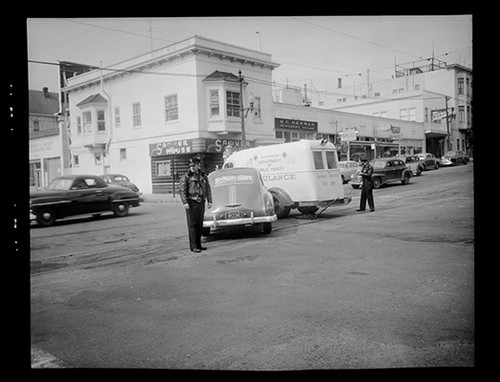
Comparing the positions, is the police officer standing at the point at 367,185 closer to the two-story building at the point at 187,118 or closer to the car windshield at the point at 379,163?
the two-story building at the point at 187,118

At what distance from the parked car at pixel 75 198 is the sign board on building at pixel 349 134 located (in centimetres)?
2461

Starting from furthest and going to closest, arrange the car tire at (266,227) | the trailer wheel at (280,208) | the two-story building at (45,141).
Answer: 1. the trailer wheel at (280,208)
2. the car tire at (266,227)
3. the two-story building at (45,141)

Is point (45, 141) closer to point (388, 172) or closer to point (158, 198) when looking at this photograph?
point (158, 198)

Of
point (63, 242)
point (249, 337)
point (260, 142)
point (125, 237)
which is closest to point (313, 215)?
point (125, 237)

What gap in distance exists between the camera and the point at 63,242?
5664 millimetres

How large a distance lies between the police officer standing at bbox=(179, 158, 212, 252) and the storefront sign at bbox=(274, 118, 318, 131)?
19651 mm

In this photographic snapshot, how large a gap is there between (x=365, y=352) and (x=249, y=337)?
3.19 feet

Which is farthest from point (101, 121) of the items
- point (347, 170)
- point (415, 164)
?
point (415, 164)

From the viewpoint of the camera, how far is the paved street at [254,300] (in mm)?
3213

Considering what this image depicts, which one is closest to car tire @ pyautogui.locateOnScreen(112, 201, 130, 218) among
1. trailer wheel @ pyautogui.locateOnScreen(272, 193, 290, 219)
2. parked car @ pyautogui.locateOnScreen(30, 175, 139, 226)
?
parked car @ pyautogui.locateOnScreen(30, 175, 139, 226)

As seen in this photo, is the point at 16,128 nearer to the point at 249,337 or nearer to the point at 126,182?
the point at 249,337

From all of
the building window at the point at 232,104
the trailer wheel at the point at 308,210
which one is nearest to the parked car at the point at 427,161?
the building window at the point at 232,104

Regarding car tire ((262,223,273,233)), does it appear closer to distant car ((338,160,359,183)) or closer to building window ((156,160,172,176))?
building window ((156,160,172,176))

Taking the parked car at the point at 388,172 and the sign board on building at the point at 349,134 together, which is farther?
the sign board on building at the point at 349,134
